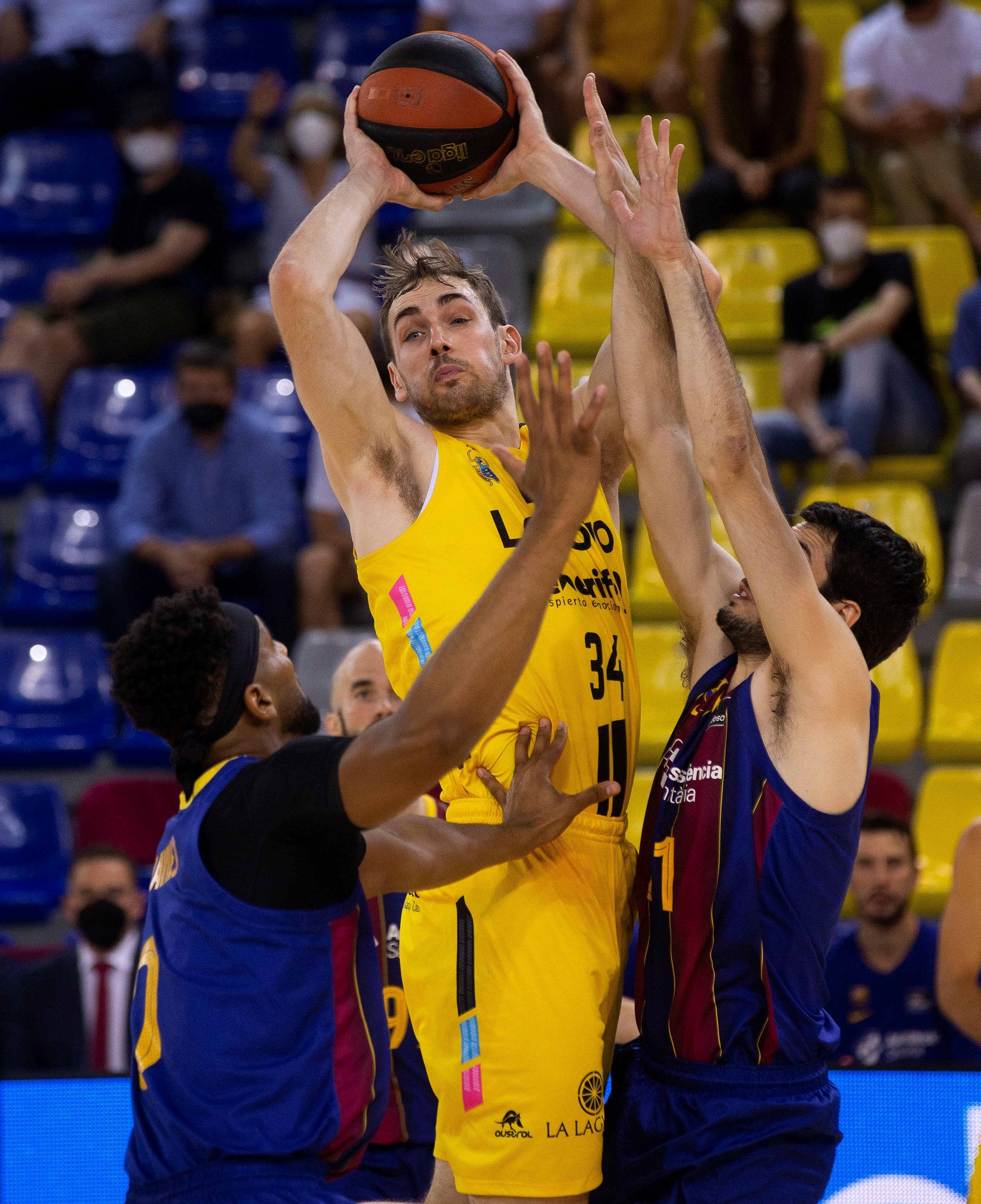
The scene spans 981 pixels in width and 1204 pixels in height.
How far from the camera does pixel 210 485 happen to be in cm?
827

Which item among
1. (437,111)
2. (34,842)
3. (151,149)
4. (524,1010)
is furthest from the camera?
(151,149)

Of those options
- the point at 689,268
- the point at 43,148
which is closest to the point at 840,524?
the point at 689,268

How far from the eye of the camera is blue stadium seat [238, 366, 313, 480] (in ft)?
30.1

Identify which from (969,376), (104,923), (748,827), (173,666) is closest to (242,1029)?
(173,666)

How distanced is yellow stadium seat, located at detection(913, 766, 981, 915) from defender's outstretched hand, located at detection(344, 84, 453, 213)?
387cm

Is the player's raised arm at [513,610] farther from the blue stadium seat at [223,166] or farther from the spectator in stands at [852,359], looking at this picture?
the blue stadium seat at [223,166]

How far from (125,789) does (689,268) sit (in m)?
4.65

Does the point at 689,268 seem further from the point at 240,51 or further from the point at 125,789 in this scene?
the point at 240,51

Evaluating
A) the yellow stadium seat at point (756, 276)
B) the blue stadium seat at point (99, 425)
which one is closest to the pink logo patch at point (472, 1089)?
the yellow stadium seat at point (756, 276)

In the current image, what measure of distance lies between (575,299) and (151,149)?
2711mm

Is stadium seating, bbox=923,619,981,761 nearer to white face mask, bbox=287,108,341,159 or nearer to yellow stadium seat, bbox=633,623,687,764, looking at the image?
yellow stadium seat, bbox=633,623,687,764

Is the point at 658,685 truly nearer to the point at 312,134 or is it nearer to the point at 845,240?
the point at 845,240

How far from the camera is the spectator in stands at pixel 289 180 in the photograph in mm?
9453

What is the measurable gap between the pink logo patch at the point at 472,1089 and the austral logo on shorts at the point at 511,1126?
0.06 meters
